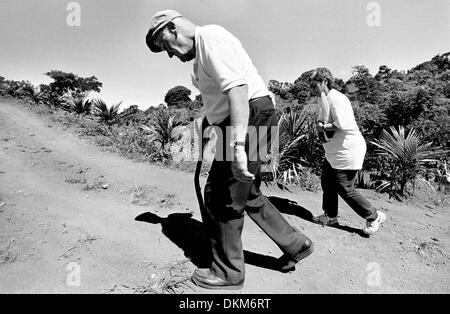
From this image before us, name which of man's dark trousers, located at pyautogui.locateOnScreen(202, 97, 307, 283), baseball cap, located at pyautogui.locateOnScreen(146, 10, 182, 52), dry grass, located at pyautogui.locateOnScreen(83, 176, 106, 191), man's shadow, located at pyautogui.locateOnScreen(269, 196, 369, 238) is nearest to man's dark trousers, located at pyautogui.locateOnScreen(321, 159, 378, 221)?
man's shadow, located at pyautogui.locateOnScreen(269, 196, 369, 238)

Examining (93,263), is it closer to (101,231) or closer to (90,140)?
(101,231)

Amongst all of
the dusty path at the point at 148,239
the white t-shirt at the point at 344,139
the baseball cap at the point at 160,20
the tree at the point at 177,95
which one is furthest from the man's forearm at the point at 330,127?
the tree at the point at 177,95

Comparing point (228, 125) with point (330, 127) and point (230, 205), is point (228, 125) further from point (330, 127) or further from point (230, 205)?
point (330, 127)

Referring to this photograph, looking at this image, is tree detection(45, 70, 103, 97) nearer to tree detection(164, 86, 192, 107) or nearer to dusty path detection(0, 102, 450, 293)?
tree detection(164, 86, 192, 107)

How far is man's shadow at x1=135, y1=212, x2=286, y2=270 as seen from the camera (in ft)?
7.89

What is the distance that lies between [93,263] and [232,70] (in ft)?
5.82

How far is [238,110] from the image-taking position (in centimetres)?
157

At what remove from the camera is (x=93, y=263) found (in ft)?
7.12

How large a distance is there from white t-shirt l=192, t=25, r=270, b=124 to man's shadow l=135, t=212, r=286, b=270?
125cm

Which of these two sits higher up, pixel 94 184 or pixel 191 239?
pixel 94 184

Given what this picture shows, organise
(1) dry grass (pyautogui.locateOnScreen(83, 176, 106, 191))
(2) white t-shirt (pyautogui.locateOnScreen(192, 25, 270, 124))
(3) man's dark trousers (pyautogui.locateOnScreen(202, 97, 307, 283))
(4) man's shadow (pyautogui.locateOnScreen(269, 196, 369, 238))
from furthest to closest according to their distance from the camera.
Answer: (1) dry grass (pyautogui.locateOnScreen(83, 176, 106, 191))
(4) man's shadow (pyautogui.locateOnScreen(269, 196, 369, 238))
(3) man's dark trousers (pyautogui.locateOnScreen(202, 97, 307, 283))
(2) white t-shirt (pyautogui.locateOnScreen(192, 25, 270, 124))

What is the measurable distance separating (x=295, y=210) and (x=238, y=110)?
102 inches

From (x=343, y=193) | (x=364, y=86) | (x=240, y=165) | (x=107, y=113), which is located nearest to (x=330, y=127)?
(x=343, y=193)
